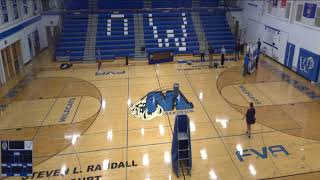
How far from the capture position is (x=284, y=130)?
12.1 metres

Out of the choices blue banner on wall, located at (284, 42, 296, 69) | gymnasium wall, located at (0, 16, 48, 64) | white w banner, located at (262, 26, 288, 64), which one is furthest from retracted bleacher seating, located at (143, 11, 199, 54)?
gymnasium wall, located at (0, 16, 48, 64)

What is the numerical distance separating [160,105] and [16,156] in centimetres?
826

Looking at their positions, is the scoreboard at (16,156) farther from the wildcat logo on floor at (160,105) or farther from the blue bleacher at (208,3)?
the blue bleacher at (208,3)

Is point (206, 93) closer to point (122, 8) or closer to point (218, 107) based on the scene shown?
point (218, 107)

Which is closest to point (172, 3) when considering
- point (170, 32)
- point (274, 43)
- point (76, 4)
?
point (170, 32)

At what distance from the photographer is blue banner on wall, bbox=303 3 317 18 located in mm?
17184

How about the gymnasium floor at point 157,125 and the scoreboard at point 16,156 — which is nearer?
the scoreboard at point 16,156

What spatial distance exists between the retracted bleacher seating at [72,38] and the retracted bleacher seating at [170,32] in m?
5.50

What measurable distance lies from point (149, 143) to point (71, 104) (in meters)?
5.79

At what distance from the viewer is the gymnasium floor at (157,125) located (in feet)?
32.3

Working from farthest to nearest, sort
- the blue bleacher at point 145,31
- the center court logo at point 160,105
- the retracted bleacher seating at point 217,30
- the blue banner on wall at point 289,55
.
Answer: the retracted bleacher seating at point 217,30 < the blue bleacher at point 145,31 < the blue banner on wall at point 289,55 < the center court logo at point 160,105

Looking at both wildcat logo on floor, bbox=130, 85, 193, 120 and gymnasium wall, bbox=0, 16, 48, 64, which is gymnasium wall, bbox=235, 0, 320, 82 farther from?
gymnasium wall, bbox=0, 16, 48, 64

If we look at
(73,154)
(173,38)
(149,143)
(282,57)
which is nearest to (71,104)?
(73,154)

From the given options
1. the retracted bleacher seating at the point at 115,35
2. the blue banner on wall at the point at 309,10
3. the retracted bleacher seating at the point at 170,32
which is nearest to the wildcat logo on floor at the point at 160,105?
the retracted bleacher seating at the point at 115,35
